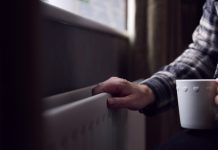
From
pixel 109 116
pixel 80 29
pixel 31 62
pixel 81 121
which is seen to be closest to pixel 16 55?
pixel 31 62

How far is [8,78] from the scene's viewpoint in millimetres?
253

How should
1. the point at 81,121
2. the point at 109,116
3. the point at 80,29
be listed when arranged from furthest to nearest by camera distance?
the point at 80,29 < the point at 109,116 < the point at 81,121

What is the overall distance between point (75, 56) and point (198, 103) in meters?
0.29

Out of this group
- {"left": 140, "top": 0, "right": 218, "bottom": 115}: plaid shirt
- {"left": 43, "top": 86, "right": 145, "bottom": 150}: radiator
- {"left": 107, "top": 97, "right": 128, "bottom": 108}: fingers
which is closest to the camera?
{"left": 43, "top": 86, "right": 145, "bottom": 150}: radiator

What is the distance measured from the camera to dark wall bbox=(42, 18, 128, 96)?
74cm

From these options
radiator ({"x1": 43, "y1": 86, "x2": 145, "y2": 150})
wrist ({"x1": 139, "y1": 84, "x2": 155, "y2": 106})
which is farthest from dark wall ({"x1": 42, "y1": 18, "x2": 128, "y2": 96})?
wrist ({"x1": 139, "y1": 84, "x2": 155, "y2": 106})

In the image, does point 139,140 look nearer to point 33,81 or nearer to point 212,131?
point 212,131

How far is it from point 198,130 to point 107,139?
7.3 inches

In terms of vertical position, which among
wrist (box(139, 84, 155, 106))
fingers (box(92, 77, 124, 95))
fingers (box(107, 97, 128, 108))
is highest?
fingers (box(92, 77, 124, 95))

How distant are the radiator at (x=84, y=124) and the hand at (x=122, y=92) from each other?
0.02 metres

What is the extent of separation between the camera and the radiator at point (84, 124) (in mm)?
418

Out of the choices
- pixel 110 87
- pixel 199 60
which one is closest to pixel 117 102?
pixel 110 87

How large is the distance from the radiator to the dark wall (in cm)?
5

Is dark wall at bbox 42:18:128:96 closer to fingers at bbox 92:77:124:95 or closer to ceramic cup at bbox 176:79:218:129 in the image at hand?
fingers at bbox 92:77:124:95
